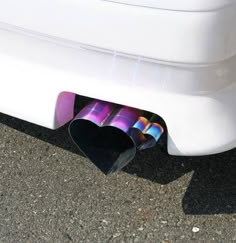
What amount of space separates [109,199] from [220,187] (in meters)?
0.45

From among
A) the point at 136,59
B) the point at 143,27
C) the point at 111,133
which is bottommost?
the point at 111,133

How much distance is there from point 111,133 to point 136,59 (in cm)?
44

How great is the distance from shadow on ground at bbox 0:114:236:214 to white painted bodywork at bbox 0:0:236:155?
0.56 m

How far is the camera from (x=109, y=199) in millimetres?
2670

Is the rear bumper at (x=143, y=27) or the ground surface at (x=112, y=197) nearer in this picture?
the rear bumper at (x=143, y=27)

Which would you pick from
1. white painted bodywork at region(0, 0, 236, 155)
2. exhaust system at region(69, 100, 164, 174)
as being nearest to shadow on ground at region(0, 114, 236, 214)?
exhaust system at region(69, 100, 164, 174)

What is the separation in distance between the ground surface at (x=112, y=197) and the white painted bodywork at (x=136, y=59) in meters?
0.51

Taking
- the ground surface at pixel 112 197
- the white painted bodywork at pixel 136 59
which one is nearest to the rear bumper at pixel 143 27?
the white painted bodywork at pixel 136 59

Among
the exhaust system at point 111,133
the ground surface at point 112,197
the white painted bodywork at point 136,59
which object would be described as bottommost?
the ground surface at point 112,197

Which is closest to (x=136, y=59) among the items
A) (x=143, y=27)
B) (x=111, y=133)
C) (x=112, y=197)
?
(x=143, y=27)

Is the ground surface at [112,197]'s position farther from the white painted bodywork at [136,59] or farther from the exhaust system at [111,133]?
the white painted bodywork at [136,59]

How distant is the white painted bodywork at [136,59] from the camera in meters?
1.88

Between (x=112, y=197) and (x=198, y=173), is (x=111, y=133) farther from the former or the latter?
(x=198, y=173)

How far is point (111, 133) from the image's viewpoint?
7.72ft
